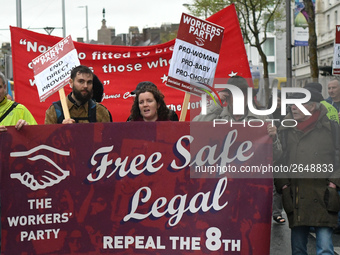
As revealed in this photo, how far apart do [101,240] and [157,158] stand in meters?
0.74

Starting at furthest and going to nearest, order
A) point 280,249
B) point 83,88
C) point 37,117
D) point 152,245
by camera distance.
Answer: point 37,117, point 280,249, point 83,88, point 152,245

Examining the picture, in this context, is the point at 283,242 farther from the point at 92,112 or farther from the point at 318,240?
the point at 92,112

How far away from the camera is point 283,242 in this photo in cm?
776

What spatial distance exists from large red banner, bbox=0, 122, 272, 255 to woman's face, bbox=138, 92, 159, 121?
40 cm

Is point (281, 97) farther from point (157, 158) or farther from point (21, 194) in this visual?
point (21, 194)

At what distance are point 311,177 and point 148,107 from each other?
1417 mm

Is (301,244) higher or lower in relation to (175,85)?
lower

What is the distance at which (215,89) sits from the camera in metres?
6.43

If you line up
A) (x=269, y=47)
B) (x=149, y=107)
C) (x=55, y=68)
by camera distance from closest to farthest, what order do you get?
(x=149, y=107), (x=55, y=68), (x=269, y=47)

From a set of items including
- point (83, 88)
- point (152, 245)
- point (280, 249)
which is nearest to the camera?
point (152, 245)

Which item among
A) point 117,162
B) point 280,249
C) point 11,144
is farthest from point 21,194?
point 280,249

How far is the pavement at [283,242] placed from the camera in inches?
287

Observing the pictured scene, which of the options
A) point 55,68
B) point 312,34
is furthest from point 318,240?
point 312,34

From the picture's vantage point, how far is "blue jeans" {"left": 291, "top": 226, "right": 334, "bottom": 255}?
547 centimetres
